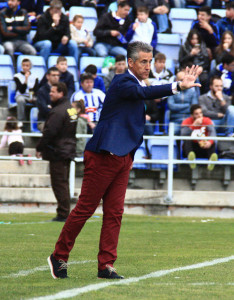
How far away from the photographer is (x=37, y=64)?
17.8 metres

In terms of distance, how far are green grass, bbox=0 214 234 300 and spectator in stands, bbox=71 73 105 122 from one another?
7.71 ft

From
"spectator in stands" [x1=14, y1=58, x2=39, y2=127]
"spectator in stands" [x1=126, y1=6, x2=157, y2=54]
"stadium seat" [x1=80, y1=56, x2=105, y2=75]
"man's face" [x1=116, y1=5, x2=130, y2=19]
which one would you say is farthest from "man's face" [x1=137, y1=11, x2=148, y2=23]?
"spectator in stands" [x1=14, y1=58, x2=39, y2=127]

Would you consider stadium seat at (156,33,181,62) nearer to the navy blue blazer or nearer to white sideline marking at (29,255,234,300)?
white sideline marking at (29,255,234,300)

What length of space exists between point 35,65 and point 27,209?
158 inches

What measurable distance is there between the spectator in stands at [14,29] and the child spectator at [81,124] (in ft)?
11.6

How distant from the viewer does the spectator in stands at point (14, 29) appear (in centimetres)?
1827

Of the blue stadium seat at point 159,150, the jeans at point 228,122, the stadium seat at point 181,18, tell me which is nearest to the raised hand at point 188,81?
the blue stadium seat at point 159,150

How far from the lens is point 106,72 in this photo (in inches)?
697

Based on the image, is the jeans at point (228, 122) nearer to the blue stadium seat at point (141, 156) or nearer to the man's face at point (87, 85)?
the blue stadium seat at point (141, 156)

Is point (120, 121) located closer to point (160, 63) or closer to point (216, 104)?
point (216, 104)

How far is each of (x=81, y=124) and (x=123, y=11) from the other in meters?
4.53

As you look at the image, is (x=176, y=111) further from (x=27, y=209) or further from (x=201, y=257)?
(x=201, y=257)

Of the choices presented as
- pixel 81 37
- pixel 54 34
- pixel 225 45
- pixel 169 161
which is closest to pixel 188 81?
pixel 169 161

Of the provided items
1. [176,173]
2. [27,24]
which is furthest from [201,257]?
[27,24]
